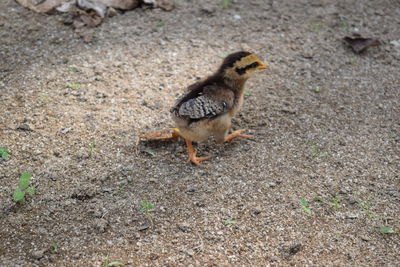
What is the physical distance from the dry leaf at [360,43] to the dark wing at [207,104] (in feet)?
8.56

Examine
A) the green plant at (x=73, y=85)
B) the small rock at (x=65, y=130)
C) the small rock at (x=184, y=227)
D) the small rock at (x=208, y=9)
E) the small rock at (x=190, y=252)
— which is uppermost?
the small rock at (x=208, y=9)

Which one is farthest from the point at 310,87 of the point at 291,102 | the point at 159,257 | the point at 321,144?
the point at 159,257

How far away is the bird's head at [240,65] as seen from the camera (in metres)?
4.29

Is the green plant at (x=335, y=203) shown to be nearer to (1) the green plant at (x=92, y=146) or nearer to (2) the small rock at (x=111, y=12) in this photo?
(1) the green plant at (x=92, y=146)

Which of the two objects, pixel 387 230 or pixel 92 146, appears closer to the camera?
pixel 387 230

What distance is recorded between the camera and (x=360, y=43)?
235 inches

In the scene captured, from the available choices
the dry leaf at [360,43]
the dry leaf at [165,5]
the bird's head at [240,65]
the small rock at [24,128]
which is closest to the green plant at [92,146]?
the small rock at [24,128]

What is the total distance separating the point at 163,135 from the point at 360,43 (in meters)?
3.28

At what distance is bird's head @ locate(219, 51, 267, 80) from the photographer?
4293mm

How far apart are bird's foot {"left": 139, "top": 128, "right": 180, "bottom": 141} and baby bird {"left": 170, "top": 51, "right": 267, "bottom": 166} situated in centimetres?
2

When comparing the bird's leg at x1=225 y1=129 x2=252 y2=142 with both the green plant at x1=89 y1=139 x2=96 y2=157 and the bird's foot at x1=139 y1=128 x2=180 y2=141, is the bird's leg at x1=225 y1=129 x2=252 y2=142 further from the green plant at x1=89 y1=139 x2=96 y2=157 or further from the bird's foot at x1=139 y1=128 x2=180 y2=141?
the green plant at x1=89 y1=139 x2=96 y2=157

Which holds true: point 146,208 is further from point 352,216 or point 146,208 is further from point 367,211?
point 367,211

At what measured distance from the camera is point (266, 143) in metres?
4.46

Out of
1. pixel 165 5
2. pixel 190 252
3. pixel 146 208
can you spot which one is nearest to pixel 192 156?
pixel 146 208
